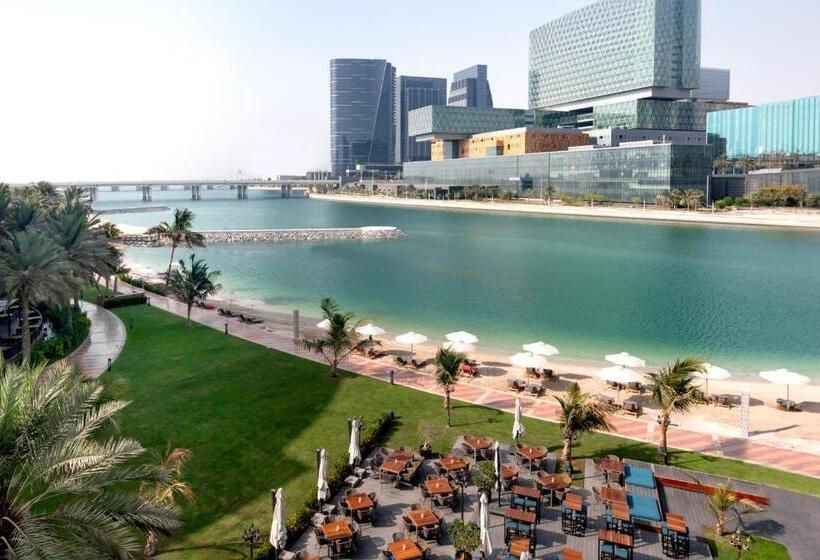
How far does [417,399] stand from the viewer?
89.4 feet

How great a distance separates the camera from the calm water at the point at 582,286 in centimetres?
4322

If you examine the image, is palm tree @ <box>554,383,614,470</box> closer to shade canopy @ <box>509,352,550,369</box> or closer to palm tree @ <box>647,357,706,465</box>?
palm tree @ <box>647,357,706,465</box>

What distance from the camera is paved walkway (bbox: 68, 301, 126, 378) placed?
104 feet

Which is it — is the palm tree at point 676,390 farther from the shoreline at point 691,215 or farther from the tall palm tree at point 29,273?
the shoreline at point 691,215

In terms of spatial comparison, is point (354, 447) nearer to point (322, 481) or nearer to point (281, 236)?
point (322, 481)

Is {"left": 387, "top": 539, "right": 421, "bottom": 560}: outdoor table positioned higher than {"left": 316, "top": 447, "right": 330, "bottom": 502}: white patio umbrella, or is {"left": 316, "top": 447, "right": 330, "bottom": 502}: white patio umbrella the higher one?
{"left": 316, "top": 447, "right": 330, "bottom": 502}: white patio umbrella

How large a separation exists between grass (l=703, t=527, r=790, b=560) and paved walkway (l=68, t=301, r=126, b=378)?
2548cm

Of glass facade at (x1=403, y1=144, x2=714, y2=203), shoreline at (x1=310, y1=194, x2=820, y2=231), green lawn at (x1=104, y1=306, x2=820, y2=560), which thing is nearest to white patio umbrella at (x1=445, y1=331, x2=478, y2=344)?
green lawn at (x1=104, y1=306, x2=820, y2=560)

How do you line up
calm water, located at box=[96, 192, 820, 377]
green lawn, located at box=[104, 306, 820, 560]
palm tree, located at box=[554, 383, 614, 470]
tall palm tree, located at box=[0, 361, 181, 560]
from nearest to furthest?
tall palm tree, located at box=[0, 361, 181, 560] < green lawn, located at box=[104, 306, 820, 560] < palm tree, located at box=[554, 383, 614, 470] < calm water, located at box=[96, 192, 820, 377]

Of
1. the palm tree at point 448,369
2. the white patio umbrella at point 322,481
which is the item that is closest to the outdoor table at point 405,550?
the white patio umbrella at point 322,481

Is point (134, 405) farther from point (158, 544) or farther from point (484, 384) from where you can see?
point (484, 384)

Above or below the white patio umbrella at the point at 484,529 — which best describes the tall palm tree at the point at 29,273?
above

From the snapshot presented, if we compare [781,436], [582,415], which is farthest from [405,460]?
[781,436]

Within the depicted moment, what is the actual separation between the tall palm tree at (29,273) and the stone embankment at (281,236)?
8531 cm
